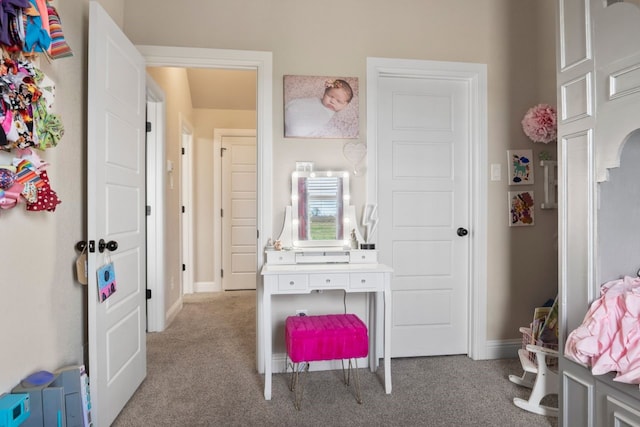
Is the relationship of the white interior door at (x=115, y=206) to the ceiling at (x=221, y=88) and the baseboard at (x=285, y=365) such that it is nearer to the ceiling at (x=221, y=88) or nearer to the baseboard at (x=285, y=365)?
the baseboard at (x=285, y=365)

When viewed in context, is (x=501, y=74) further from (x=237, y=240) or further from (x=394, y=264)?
(x=237, y=240)

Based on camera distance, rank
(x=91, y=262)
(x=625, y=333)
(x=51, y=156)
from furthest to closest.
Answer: (x=91, y=262) < (x=51, y=156) < (x=625, y=333)

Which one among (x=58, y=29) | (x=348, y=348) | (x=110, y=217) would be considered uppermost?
(x=58, y=29)

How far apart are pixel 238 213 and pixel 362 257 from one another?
2.99 metres

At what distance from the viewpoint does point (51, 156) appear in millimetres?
1684

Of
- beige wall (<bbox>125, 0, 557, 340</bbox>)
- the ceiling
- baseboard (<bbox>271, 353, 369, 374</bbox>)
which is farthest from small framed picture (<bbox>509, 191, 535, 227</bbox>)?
the ceiling

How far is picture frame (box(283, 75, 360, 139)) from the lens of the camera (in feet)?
8.63

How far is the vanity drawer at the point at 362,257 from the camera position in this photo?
245 centimetres

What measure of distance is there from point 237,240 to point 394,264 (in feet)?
9.14

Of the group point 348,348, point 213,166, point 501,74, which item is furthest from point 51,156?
point 213,166

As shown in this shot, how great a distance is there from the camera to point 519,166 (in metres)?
2.84

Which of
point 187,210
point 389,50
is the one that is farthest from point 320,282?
point 187,210

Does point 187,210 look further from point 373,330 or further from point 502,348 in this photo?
point 502,348

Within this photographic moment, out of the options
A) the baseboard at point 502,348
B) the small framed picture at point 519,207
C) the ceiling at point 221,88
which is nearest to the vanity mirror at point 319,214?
the small framed picture at point 519,207
